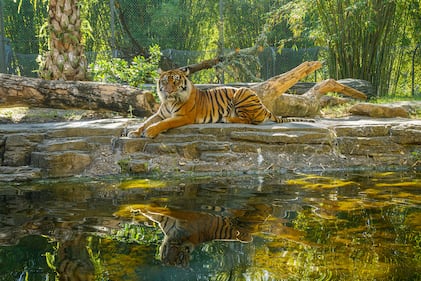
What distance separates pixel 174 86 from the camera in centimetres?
637

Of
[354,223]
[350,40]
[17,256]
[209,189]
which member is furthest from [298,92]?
[17,256]

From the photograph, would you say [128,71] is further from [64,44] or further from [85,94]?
[85,94]

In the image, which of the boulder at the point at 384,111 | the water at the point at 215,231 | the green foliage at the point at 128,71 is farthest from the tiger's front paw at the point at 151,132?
the boulder at the point at 384,111

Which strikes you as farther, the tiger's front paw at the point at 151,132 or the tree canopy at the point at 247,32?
the tree canopy at the point at 247,32

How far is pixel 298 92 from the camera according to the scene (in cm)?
1140

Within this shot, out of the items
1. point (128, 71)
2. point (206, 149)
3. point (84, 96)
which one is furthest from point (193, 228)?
point (128, 71)

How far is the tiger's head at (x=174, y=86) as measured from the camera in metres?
6.36

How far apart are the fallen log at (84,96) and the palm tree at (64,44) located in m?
1.05

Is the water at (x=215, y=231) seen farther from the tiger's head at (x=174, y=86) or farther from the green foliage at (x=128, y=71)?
the green foliage at (x=128, y=71)

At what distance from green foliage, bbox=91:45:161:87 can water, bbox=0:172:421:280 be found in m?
4.63

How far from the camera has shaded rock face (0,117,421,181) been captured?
564 cm

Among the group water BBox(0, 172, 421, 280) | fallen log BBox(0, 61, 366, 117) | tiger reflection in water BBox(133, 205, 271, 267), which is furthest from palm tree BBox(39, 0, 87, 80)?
tiger reflection in water BBox(133, 205, 271, 267)

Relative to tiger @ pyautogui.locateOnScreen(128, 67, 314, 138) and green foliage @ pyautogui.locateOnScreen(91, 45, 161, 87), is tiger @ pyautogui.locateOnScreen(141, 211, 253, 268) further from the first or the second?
green foliage @ pyautogui.locateOnScreen(91, 45, 161, 87)

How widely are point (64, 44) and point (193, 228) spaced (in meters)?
6.88
